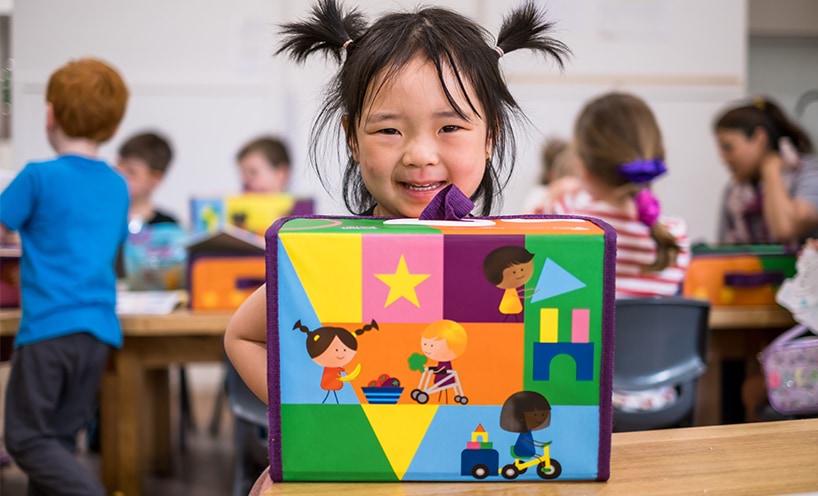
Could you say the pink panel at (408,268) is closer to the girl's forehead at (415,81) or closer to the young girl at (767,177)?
the girl's forehead at (415,81)

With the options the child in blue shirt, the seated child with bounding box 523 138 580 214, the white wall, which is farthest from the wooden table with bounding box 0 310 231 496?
the white wall

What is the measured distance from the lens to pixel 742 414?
2980 mm

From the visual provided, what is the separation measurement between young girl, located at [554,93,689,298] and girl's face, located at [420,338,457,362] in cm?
154

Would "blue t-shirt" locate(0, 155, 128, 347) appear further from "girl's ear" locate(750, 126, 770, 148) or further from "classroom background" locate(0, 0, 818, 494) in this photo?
"girl's ear" locate(750, 126, 770, 148)

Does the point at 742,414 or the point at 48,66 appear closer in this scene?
the point at 742,414

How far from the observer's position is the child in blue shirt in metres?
2.03

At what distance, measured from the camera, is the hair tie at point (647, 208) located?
7.26 ft

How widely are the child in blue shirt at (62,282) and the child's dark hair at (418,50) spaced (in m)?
1.07

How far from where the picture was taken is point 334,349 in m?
0.74

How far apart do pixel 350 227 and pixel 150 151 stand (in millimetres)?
3134

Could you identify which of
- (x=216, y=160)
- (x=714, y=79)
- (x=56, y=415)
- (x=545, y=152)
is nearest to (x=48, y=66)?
(x=216, y=160)

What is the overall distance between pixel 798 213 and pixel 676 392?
1.11m

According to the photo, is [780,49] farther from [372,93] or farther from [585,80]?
[372,93]

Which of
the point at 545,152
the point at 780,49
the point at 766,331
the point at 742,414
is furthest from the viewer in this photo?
the point at 780,49
